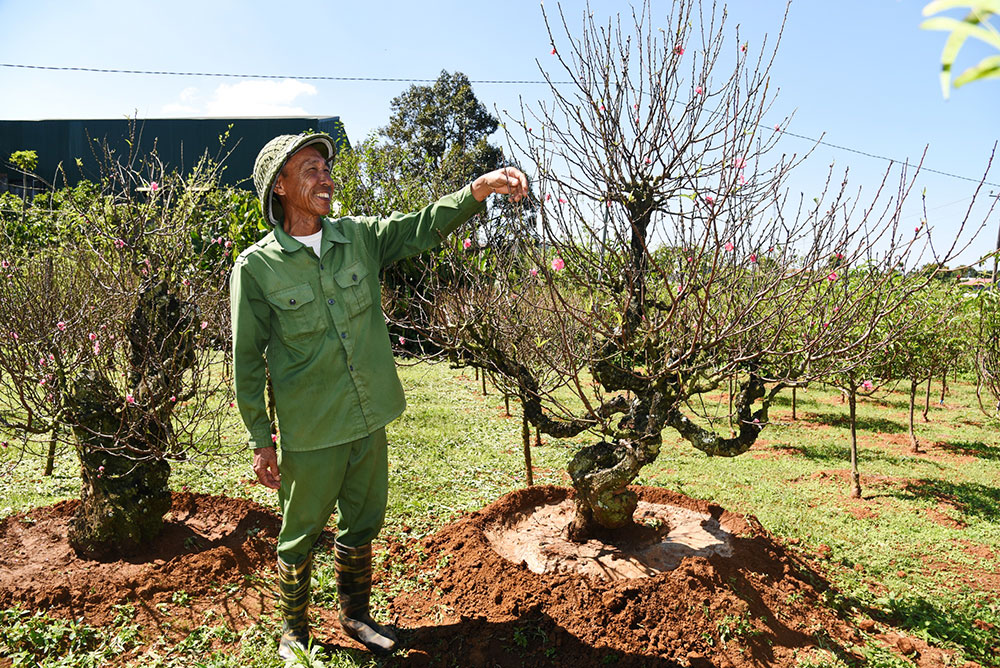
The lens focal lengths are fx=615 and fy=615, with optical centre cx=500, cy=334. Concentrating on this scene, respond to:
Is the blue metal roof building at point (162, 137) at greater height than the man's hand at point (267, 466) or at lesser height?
greater

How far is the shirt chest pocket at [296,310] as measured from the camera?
2.90 metres

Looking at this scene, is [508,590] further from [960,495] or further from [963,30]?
[960,495]

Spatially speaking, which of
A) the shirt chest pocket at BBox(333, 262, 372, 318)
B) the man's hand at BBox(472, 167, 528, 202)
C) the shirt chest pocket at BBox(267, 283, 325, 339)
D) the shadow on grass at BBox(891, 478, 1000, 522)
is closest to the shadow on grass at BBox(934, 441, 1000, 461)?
the shadow on grass at BBox(891, 478, 1000, 522)

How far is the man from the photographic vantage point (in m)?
2.89

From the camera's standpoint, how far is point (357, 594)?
3.29 meters

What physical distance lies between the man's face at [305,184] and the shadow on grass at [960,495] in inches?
267

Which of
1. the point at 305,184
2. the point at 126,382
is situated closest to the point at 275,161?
the point at 305,184

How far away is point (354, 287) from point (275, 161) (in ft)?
2.25

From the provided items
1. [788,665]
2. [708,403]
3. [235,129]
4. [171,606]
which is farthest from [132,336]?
[235,129]

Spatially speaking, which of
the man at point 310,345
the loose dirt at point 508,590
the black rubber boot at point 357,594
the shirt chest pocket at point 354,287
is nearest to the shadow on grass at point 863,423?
the loose dirt at point 508,590

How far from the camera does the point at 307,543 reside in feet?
9.91

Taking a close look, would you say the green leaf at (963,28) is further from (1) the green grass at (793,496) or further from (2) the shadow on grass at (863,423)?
(2) the shadow on grass at (863,423)

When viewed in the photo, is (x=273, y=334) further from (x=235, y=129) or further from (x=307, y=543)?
(x=235, y=129)

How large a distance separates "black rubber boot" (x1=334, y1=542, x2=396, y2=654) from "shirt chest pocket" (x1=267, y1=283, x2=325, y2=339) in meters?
1.18
